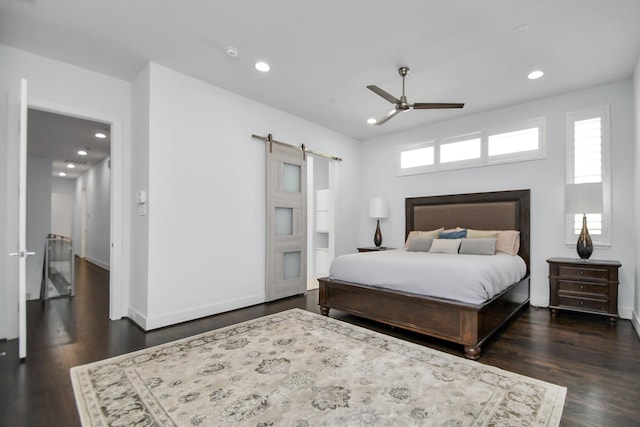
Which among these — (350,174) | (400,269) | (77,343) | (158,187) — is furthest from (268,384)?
(350,174)

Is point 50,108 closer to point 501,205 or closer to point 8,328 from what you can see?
point 8,328

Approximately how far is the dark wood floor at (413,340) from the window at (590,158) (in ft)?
3.65

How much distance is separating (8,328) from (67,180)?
33.9 feet

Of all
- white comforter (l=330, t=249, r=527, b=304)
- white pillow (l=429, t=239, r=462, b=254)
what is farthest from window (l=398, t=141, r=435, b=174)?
white comforter (l=330, t=249, r=527, b=304)

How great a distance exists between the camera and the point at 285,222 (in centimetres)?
479

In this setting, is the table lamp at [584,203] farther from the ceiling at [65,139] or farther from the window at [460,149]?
the ceiling at [65,139]

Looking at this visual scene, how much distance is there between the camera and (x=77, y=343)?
2.88 metres

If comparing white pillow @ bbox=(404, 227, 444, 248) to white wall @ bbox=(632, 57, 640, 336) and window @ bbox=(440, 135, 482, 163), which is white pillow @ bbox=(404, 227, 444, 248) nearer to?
window @ bbox=(440, 135, 482, 163)

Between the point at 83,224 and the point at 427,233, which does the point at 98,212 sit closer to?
the point at 83,224

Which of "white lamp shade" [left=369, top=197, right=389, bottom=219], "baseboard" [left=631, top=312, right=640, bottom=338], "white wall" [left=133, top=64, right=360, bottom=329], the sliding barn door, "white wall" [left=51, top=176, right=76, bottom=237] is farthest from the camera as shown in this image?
"white wall" [left=51, top=176, right=76, bottom=237]

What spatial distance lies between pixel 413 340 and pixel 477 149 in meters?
3.39

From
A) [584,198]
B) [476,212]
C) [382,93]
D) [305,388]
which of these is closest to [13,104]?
[382,93]

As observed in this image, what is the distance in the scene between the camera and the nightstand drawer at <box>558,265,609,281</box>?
3510 mm

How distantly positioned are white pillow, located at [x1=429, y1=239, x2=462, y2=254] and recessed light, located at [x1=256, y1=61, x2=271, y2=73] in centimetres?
324
